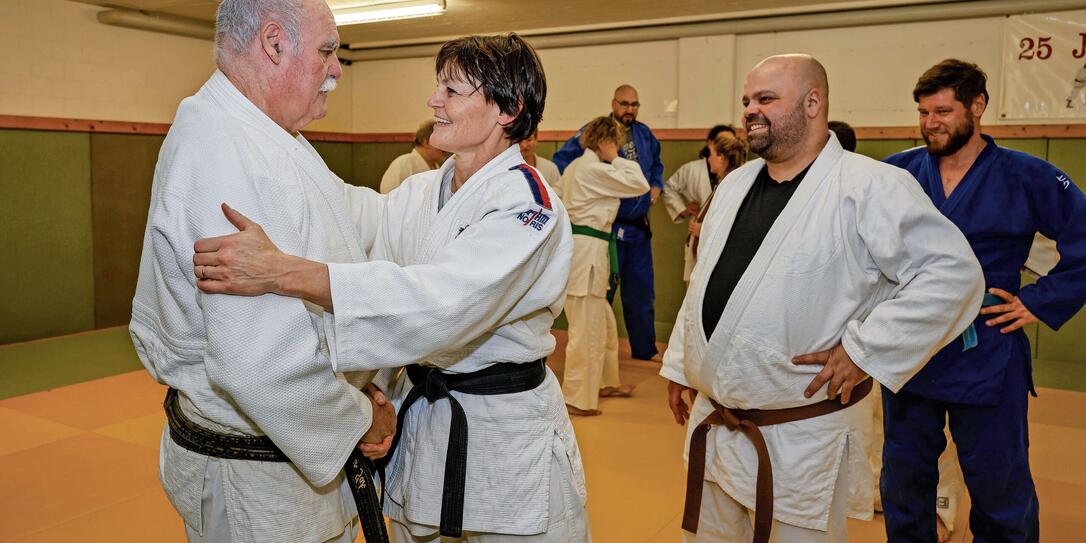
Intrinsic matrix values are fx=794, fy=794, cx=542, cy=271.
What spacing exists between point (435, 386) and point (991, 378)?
1.75m

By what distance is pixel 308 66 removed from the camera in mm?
1511

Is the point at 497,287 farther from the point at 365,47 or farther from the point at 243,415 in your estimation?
the point at 365,47

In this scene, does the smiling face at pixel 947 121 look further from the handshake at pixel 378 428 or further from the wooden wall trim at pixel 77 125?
the wooden wall trim at pixel 77 125

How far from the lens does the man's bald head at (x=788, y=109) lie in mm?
2154

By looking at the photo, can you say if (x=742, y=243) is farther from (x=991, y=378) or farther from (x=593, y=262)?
(x=593, y=262)

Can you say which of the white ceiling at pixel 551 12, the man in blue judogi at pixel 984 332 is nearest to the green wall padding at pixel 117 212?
the white ceiling at pixel 551 12

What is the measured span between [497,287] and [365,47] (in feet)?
25.7

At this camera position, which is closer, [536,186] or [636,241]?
[536,186]

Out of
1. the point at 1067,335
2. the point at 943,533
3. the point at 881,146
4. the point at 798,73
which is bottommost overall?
the point at 943,533

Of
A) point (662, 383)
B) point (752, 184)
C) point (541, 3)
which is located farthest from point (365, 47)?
point (752, 184)

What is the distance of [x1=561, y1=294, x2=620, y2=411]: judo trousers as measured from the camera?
468cm

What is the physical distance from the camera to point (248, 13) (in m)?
1.45

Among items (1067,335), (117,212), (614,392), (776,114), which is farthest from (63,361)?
(1067,335)

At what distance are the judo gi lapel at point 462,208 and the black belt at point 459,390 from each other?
262 millimetres
